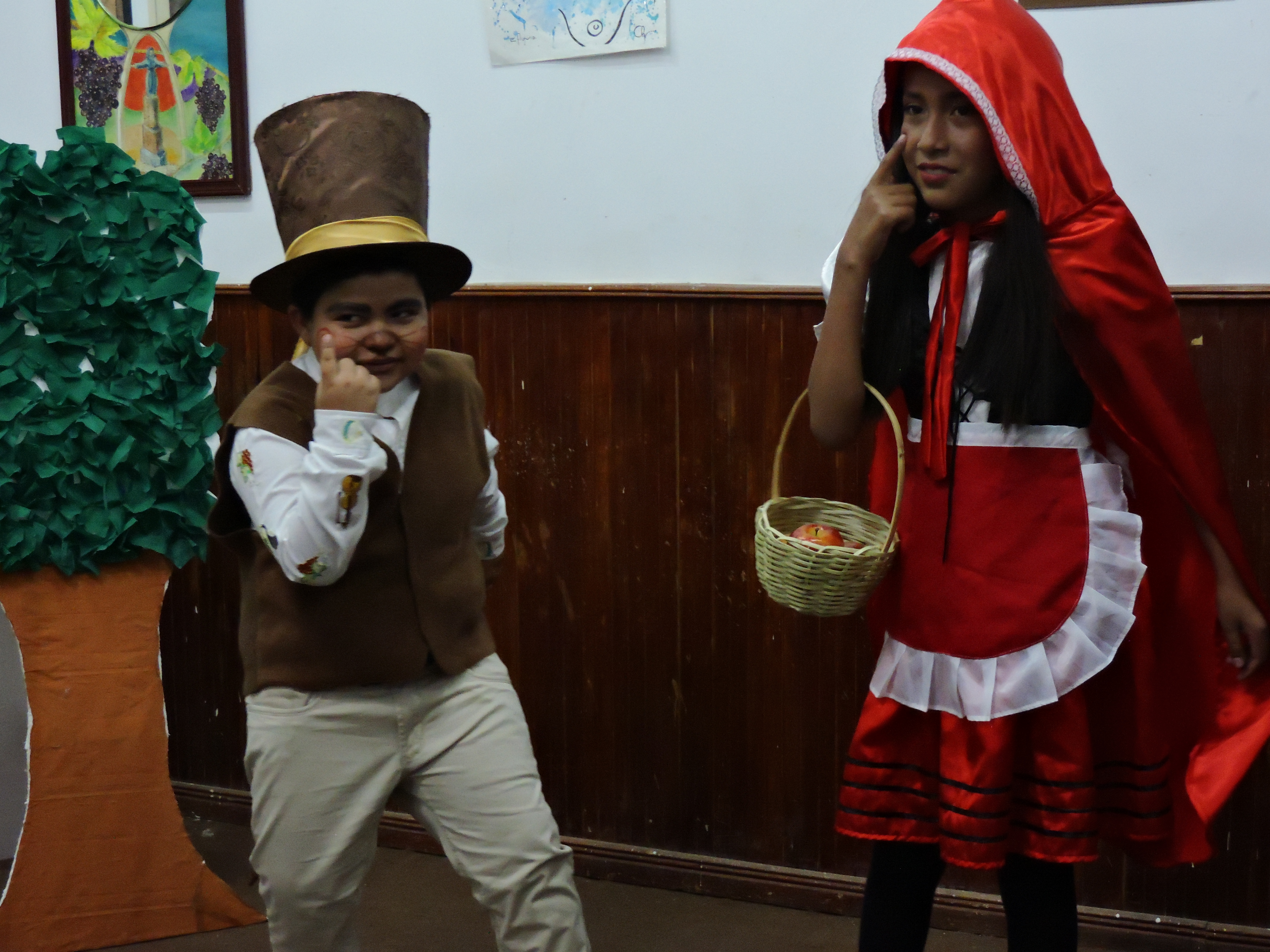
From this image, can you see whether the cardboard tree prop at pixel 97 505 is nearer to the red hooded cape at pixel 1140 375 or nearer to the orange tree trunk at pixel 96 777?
the orange tree trunk at pixel 96 777

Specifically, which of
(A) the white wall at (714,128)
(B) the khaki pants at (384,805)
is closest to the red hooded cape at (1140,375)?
(A) the white wall at (714,128)

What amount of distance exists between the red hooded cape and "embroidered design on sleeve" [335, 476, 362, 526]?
86 cm

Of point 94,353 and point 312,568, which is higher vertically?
point 94,353

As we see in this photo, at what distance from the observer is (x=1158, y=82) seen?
2207 millimetres

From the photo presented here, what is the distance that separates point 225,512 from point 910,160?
3.27 feet

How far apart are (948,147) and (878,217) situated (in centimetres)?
12

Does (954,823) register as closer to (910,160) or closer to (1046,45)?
(910,160)

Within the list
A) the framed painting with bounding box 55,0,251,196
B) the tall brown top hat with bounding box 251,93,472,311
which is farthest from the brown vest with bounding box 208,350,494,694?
the framed painting with bounding box 55,0,251,196

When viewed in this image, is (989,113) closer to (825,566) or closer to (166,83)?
(825,566)

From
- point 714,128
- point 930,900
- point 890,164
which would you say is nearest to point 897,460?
point 890,164

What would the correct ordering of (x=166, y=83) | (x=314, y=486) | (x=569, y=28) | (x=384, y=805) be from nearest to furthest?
1. (x=314, y=486)
2. (x=384, y=805)
3. (x=569, y=28)
4. (x=166, y=83)

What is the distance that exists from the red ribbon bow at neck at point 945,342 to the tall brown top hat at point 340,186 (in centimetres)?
64

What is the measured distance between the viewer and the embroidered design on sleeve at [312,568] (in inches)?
63.4

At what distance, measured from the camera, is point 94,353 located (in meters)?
2.39
